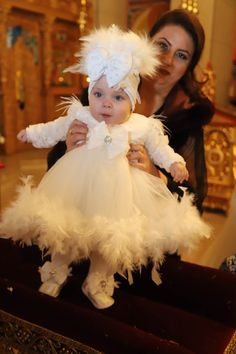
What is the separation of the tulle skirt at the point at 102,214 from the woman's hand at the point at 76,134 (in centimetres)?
2

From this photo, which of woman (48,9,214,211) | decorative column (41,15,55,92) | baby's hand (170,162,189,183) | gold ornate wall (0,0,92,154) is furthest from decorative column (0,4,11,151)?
baby's hand (170,162,189,183)

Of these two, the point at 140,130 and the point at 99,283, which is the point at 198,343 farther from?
the point at 140,130

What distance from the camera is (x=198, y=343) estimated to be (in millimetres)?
786

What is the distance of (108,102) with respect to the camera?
2.59 ft

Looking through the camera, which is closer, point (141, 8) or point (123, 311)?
point (123, 311)

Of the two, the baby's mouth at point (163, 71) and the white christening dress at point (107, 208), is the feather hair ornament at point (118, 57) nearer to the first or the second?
the white christening dress at point (107, 208)

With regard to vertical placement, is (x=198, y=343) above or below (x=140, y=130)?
below

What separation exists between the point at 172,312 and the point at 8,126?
411cm

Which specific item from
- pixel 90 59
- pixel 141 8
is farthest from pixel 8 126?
pixel 90 59

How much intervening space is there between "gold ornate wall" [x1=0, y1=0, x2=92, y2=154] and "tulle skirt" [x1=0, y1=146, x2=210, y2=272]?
378cm

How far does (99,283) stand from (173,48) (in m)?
0.71

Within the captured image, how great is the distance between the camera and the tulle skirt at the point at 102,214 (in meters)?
0.72

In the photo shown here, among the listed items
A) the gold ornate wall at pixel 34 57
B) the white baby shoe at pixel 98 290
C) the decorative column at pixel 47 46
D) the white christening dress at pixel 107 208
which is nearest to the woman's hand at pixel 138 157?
the white christening dress at pixel 107 208

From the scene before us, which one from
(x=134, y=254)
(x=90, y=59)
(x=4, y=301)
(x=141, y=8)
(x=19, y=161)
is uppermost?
(x=141, y=8)
